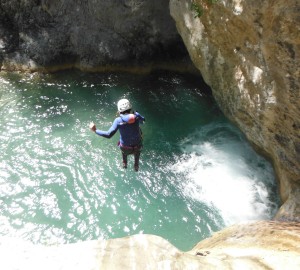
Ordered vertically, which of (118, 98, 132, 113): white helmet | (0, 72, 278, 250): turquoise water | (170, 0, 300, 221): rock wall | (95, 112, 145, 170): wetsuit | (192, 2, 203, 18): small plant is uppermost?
(192, 2, 203, 18): small plant

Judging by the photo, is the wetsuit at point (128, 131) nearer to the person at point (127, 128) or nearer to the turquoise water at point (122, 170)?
the person at point (127, 128)

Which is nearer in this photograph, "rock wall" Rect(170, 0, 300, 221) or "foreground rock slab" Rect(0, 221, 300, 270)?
"foreground rock slab" Rect(0, 221, 300, 270)

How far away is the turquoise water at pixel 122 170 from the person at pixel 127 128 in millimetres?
1634

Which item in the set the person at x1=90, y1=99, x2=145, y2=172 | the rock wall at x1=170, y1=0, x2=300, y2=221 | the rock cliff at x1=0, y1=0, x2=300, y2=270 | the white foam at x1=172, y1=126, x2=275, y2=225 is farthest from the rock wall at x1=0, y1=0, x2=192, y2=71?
the person at x1=90, y1=99, x2=145, y2=172

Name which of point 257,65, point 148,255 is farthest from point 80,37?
point 148,255

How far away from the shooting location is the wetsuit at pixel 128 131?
309 inches

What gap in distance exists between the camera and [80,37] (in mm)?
14344

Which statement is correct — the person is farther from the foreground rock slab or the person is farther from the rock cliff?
the foreground rock slab

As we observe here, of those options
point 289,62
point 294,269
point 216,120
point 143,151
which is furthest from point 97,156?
point 294,269

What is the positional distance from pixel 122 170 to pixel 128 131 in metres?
2.38

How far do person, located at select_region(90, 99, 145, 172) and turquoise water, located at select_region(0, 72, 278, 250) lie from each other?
163 centimetres

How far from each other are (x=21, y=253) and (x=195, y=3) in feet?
25.0

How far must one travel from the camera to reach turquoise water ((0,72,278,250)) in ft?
29.0

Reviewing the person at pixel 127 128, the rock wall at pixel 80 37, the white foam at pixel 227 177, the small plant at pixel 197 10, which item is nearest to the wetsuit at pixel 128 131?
the person at pixel 127 128
